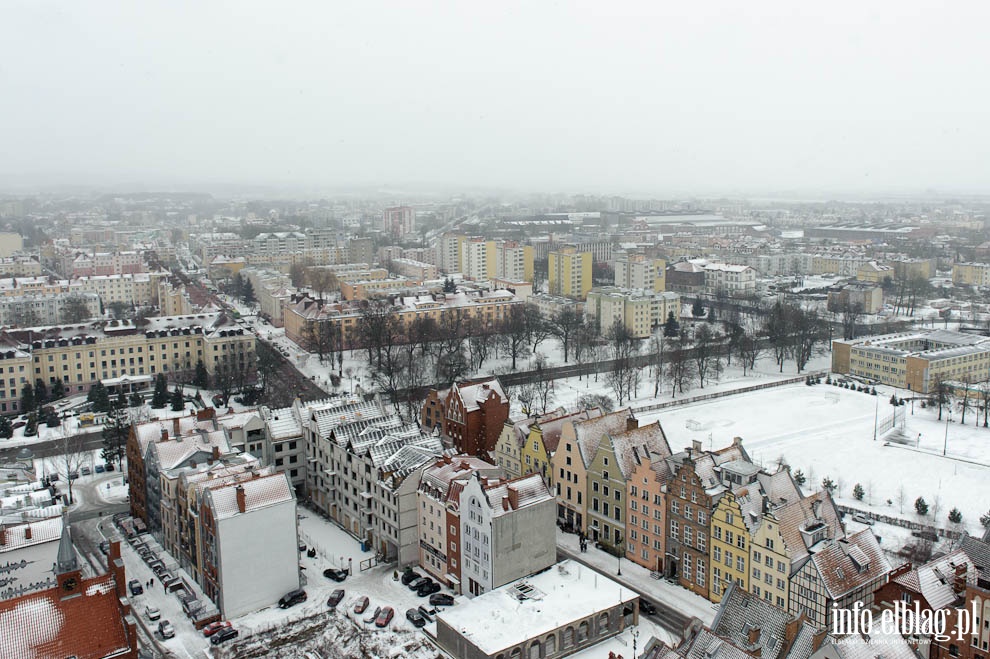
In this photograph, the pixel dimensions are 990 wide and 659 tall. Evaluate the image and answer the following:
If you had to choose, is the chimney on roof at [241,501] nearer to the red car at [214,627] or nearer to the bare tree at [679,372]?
the red car at [214,627]

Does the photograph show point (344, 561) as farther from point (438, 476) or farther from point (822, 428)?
point (822, 428)

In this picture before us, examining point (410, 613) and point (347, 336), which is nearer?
point (410, 613)

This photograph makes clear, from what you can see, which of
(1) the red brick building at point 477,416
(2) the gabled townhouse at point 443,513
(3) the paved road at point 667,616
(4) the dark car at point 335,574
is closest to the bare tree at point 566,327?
(1) the red brick building at point 477,416

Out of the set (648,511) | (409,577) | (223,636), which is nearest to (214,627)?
(223,636)

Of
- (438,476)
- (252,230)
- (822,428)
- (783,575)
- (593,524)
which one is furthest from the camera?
(252,230)

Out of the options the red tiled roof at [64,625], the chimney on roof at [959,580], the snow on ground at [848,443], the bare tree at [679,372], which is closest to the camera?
the red tiled roof at [64,625]

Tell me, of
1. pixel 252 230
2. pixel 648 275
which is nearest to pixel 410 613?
pixel 648 275

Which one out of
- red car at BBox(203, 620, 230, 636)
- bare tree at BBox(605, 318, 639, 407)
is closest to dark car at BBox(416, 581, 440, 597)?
red car at BBox(203, 620, 230, 636)
